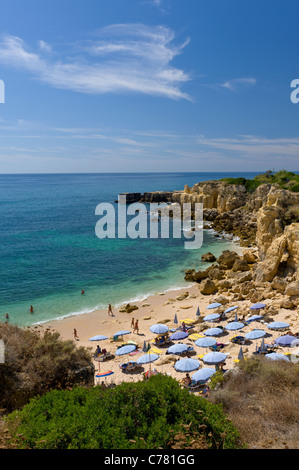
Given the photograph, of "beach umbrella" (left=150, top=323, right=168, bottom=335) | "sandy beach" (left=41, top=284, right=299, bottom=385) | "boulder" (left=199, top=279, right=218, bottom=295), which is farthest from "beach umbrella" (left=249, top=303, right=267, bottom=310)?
"boulder" (left=199, top=279, right=218, bottom=295)

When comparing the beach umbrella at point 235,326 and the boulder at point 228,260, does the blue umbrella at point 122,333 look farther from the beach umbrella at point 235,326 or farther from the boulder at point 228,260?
the boulder at point 228,260

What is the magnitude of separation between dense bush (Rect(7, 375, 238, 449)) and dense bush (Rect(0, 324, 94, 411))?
214 cm

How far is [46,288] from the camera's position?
27.3 metres

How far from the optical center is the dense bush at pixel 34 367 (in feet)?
28.9

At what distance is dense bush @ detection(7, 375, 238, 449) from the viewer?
5434 millimetres

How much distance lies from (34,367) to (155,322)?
1278 cm

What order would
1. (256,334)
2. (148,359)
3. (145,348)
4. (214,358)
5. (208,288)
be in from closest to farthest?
(214,358) → (148,359) → (256,334) → (145,348) → (208,288)

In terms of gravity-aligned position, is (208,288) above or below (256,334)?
below

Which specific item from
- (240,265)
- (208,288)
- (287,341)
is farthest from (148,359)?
(240,265)

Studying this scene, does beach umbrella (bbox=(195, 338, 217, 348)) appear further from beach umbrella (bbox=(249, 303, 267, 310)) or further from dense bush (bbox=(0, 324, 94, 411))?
dense bush (bbox=(0, 324, 94, 411))

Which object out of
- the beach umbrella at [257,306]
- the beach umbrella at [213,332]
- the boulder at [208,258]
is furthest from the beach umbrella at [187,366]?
the boulder at [208,258]

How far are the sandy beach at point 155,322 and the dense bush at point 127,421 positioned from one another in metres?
6.96

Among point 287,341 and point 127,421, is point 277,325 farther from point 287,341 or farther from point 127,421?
point 127,421

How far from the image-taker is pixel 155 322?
21.3 metres
